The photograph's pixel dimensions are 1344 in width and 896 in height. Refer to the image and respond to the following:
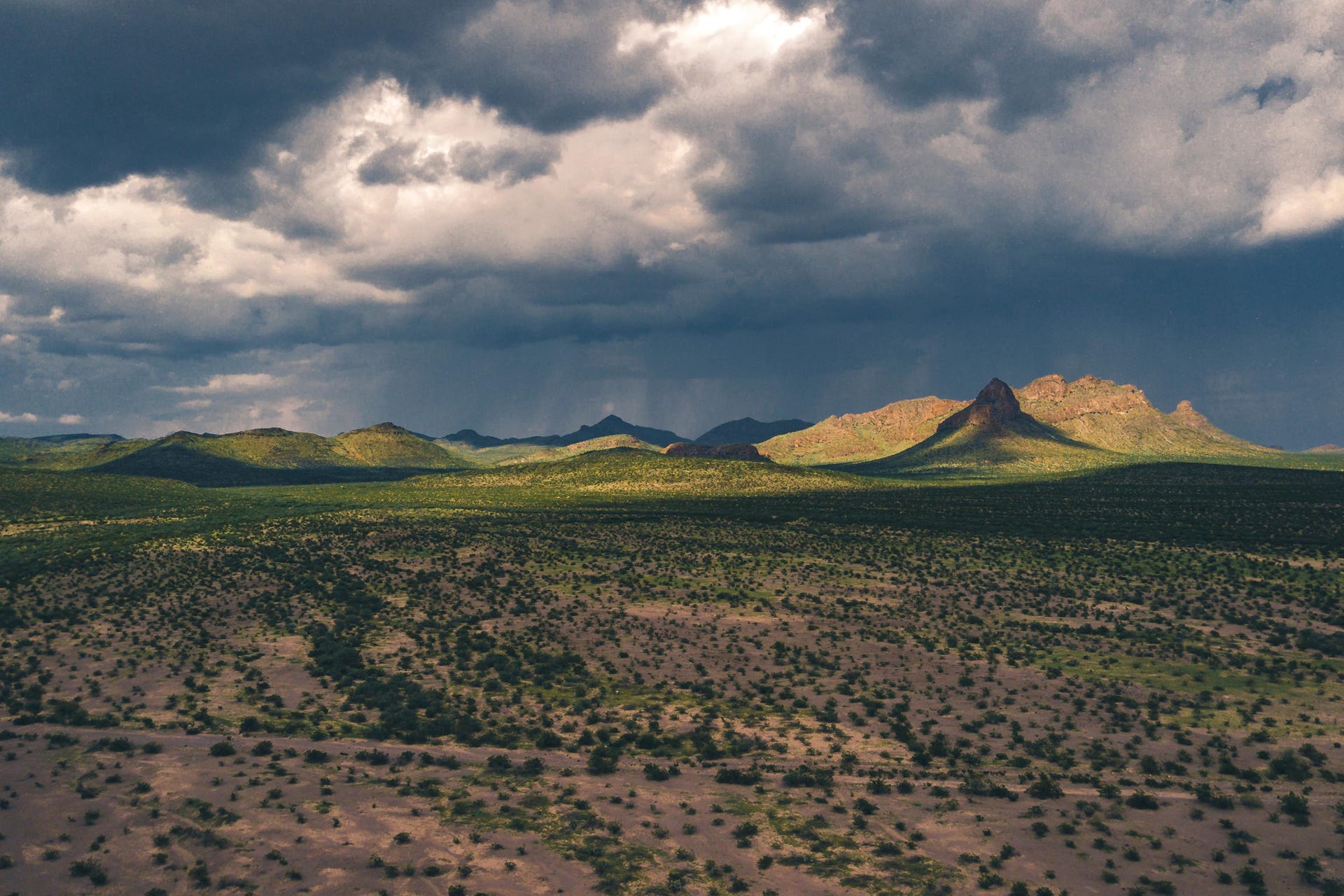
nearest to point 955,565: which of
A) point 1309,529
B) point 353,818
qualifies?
A: point 1309,529

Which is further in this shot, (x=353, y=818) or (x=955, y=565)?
(x=955, y=565)

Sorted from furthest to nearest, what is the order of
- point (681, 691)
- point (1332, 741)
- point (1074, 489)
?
point (1074, 489) → point (681, 691) → point (1332, 741)

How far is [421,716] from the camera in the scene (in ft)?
122

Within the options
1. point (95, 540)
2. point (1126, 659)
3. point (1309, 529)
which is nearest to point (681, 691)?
point (1126, 659)

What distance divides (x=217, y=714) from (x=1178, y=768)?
43.0 metres

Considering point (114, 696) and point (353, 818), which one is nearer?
point (353, 818)

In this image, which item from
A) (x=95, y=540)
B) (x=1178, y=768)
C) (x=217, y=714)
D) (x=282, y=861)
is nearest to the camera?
(x=282, y=861)

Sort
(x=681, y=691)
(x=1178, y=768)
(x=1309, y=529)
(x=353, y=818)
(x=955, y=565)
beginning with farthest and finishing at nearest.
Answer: (x=1309, y=529)
(x=955, y=565)
(x=681, y=691)
(x=1178, y=768)
(x=353, y=818)

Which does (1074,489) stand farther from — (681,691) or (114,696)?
(114,696)

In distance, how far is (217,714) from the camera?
3675 centimetres

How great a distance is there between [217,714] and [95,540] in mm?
65031

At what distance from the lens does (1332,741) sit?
32.5 metres

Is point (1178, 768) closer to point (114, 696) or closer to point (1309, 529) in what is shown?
point (114, 696)

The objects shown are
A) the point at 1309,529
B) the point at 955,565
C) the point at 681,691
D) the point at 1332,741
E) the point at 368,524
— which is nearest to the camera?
the point at 1332,741
